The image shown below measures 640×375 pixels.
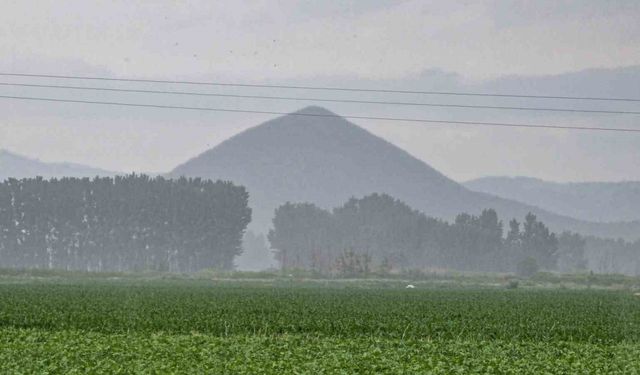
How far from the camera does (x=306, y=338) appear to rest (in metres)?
34.6

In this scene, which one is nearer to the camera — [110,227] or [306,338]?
[306,338]

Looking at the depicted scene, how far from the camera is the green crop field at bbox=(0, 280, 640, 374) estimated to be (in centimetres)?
2602

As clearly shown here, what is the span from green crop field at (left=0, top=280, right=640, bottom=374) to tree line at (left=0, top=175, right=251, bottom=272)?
373 feet

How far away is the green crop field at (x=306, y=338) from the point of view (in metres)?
26.0

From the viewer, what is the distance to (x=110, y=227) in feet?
548

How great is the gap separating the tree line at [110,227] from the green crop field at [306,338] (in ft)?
373

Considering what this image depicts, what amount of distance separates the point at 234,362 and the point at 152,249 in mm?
143918

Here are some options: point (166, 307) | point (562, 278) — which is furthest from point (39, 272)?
point (166, 307)

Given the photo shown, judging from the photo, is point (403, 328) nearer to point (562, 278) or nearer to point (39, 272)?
point (39, 272)

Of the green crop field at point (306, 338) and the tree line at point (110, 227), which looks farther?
the tree line at point (110, 227)

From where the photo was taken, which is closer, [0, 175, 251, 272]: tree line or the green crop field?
the green crop field

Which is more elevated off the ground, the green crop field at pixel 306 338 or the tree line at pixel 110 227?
the tree line at pixel 110 227

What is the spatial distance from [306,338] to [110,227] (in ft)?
449

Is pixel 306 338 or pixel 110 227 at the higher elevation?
pixel 110 227
